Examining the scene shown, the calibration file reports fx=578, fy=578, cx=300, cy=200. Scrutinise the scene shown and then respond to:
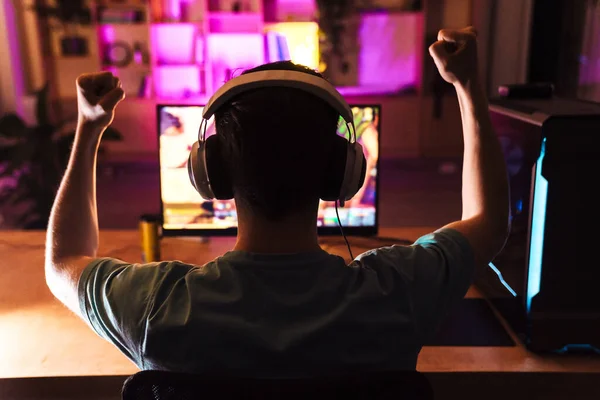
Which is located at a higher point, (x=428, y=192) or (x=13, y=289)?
(x=13, y=289)

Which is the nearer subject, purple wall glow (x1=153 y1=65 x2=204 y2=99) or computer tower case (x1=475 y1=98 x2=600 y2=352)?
computer tower case (x1=475 y1=98 x2=600 y2=352)

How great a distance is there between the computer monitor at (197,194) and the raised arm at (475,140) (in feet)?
2.10

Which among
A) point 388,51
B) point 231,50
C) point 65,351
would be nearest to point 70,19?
point 231,50

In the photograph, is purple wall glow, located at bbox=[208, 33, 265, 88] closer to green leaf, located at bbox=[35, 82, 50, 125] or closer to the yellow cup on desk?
green leaf, located at bbox=[35, 82, 50, 125]

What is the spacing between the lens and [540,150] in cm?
107

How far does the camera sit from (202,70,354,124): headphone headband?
71cm

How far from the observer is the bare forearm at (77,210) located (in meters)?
0.87

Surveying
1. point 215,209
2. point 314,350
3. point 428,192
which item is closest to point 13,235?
point 215,209

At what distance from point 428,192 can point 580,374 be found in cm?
373

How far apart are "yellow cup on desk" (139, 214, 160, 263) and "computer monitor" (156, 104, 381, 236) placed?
5cm

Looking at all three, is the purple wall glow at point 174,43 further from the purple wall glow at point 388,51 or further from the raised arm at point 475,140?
the raised arm at point 475,140

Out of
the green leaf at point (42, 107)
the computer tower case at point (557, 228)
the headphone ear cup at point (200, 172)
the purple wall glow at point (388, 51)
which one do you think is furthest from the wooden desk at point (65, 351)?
the purple wall glow at point (388, 51)

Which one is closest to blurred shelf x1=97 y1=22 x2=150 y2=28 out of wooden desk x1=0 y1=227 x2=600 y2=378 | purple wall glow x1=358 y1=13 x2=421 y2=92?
purple wall glow x1=358 y1=13 x2=421 y2=92

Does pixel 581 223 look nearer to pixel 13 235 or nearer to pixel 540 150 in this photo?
pixel 540 150
